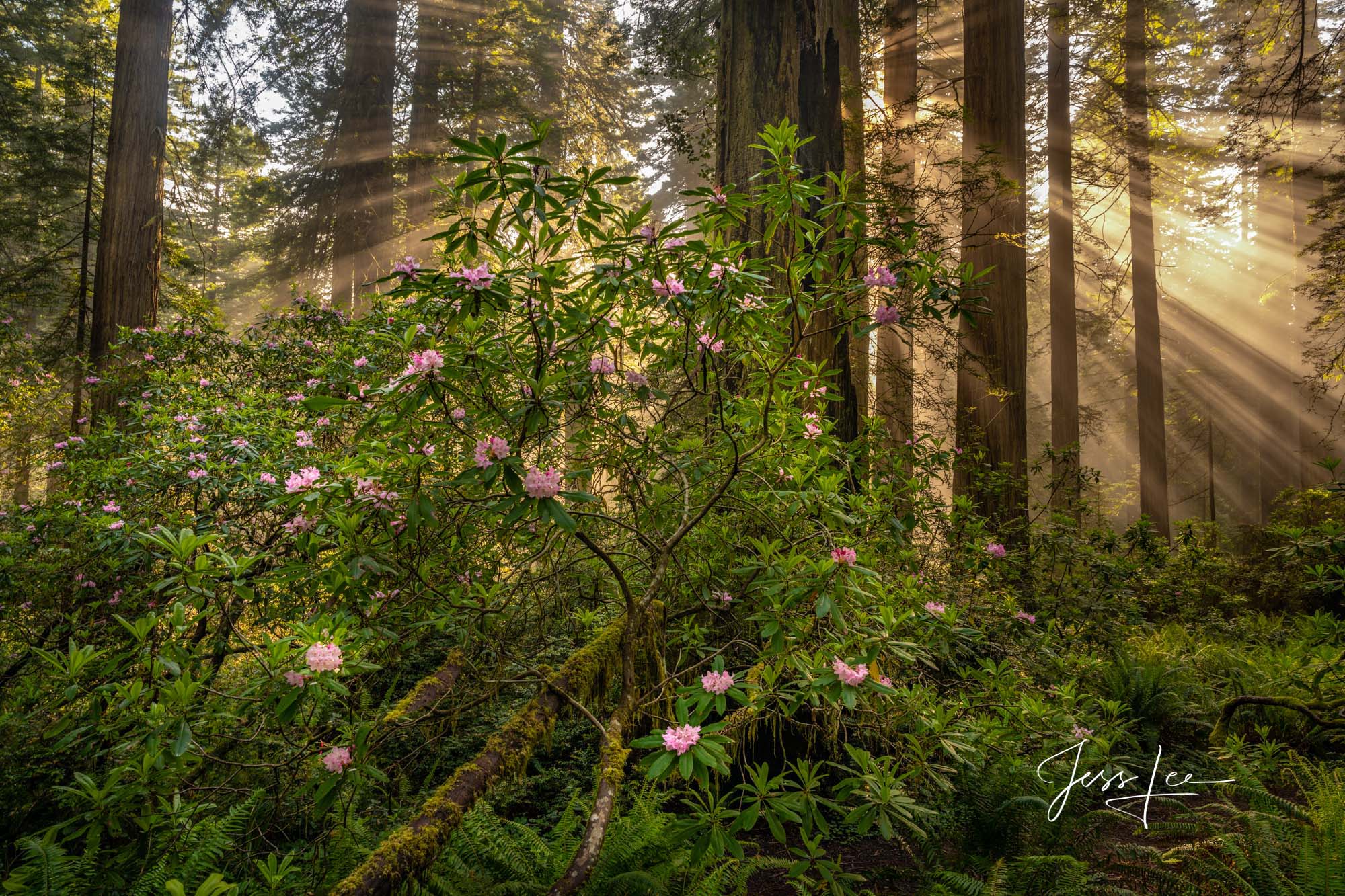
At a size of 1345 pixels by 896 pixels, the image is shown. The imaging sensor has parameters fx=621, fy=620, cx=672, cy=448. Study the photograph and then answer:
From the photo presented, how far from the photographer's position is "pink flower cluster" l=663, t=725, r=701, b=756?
1408mm

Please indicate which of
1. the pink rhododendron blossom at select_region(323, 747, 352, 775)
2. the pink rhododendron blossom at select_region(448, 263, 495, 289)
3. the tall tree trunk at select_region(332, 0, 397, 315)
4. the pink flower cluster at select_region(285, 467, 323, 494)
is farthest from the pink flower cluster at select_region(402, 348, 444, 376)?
the tall tree trunk at select_region(332, 0, 397, 315)

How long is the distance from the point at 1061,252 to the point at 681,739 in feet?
41.7

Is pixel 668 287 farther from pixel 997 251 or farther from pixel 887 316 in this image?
pixel 997 251

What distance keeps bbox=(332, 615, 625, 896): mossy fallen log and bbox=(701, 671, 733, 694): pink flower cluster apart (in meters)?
0.62

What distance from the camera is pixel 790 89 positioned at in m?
3.83

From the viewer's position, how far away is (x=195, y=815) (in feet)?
7.54

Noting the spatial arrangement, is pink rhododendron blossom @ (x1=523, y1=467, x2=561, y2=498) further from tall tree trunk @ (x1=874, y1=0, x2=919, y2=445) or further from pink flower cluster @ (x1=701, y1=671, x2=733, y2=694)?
tall tree trunk @ (x1=874, y1=0, x2=919, y2=445)

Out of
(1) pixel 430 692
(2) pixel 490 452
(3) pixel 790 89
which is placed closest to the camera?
(2) pixel 490 452

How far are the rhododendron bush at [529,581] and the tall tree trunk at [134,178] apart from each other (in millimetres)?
3240

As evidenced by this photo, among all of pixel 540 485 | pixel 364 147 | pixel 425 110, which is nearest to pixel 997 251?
pixel 540 485

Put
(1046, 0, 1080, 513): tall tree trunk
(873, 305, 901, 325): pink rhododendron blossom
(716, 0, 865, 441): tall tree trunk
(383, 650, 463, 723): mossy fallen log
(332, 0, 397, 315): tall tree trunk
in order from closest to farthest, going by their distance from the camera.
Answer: (873, 305, 901, 325): pink rhododendron blossom → (383, 650, 463, 723): mossy fallen log → (716, 0, 865, 441): tall tree trunk → (1046, 0, 1080, 513): tall tree trunk → (332, 0, 397, 315): tall tree trunk

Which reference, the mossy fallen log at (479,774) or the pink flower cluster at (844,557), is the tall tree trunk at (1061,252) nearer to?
the pink flower cluster at (844,557)

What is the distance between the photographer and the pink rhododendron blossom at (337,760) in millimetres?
1551
